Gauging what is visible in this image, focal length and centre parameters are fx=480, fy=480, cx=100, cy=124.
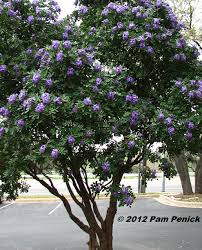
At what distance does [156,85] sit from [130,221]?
798 centimetres

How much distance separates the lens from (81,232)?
11.2 metres

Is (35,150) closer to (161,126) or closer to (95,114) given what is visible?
(95,114)

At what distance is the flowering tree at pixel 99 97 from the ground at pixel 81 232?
3.83m

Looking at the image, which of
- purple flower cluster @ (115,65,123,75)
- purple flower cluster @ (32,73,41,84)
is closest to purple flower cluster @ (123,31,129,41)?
purple flower cluster @ (115,65,123,75)

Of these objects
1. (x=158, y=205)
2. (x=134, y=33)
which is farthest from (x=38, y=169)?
(x=158, y=205)

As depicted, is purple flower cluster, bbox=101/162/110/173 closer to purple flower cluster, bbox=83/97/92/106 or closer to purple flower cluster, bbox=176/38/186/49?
purple flower cluster, bbox=83/97/92/106

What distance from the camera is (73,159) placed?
498 centimetres

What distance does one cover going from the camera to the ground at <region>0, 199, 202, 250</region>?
30.8ft

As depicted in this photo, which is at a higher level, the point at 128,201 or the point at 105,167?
the point at 105,167

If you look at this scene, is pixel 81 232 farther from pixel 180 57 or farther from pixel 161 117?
pixel 161 117

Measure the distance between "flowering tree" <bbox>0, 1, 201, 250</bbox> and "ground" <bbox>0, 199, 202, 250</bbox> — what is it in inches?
151

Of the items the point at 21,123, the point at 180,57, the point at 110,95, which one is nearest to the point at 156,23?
the point at 180,57

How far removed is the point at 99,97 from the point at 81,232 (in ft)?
23.2

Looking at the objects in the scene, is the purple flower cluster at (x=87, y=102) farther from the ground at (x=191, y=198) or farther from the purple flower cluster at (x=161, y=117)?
the ground at (x=191, y=198)
